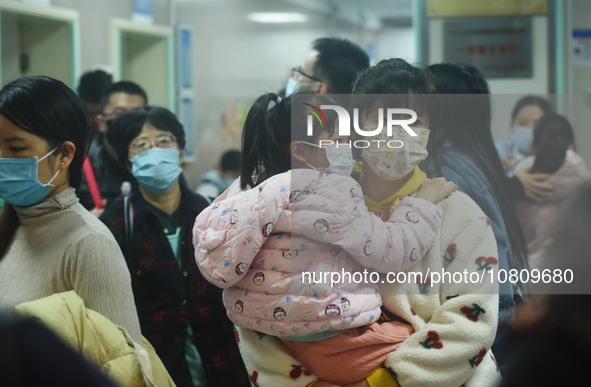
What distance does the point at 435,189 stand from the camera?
1890mm

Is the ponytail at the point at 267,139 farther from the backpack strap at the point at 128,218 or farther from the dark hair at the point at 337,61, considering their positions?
the dark hair at the point at 337,61

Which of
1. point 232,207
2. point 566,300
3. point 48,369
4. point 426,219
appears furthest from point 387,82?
point 48,369

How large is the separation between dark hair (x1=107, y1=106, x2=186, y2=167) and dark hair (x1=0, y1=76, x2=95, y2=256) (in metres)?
0.42

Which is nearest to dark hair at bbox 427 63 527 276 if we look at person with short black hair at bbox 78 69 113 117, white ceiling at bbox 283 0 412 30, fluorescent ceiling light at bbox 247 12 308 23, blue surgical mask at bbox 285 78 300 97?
blue surgical mask at bbox 285 78 300 97

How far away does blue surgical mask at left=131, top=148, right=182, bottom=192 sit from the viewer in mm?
2469

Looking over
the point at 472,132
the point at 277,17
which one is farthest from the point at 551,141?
the point at 277,17

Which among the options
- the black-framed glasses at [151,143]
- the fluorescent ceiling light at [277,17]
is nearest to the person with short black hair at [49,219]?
the black-framed glasses at [151,143]

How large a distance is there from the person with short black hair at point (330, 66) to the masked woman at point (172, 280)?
1.93 feet

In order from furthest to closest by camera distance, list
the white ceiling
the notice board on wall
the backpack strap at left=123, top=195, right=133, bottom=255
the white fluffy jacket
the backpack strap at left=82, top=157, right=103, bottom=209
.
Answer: the white ceiling
the notice board on wall
the backpack strap at left=82, top=157, right=103, bottom=209
the backpack strap at left=123, top=195, right=133, bottom=255
the white fluffy jacket

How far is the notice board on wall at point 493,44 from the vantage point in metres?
3.88

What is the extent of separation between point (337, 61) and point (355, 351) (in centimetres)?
140

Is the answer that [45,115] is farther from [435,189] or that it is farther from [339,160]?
[435,189]

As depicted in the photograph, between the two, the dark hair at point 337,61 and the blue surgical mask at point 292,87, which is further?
the dark hair at point 337,61

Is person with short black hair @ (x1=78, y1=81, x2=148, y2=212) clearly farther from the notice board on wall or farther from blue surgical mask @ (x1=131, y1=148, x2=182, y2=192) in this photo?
the notice board on wall
